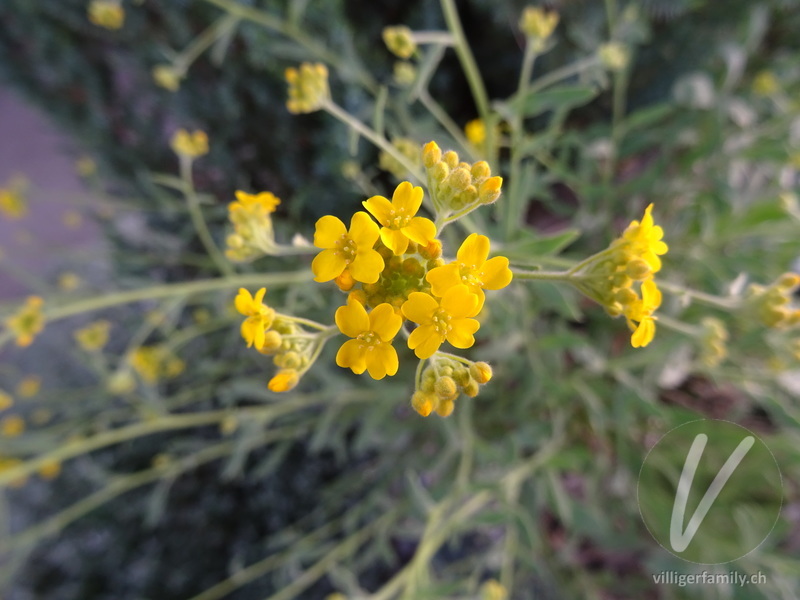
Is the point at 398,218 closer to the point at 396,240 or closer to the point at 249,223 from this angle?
the point at 396,240

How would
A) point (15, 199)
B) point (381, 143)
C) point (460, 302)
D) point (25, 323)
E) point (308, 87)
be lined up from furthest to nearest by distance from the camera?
point (15, 199)
point (25, 323)
point (308, 87)
point (381, 143)
point (460, 302)

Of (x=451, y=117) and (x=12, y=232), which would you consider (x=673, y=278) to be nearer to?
(x=451, y=117)

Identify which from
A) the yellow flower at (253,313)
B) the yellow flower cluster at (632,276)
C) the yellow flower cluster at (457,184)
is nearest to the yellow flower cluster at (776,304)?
the yellow flower cluster at (632,276)

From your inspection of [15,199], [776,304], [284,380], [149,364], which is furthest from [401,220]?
[15,199]

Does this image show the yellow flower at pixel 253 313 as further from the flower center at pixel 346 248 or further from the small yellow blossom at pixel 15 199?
the small yellow blossom at pixel 15 199

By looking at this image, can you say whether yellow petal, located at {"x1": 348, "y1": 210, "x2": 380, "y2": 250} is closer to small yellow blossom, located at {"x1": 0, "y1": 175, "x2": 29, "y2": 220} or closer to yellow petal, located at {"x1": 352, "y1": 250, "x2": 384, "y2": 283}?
yellow petal, located at {"x1": 352, "y1": 250, "x2": 384, "y2": 283}

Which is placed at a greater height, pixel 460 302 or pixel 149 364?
pixel 149 364
